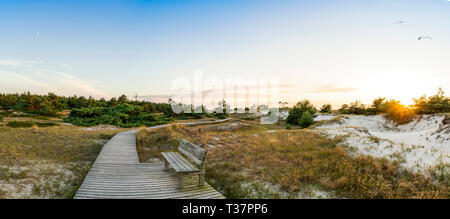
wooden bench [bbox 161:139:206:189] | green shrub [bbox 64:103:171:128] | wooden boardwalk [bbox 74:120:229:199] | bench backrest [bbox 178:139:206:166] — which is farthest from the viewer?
green shrub [bbox 64:103:171:128]

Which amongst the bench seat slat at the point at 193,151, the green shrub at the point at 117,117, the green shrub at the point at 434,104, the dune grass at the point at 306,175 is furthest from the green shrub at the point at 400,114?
the green shrub at the point at 117,117

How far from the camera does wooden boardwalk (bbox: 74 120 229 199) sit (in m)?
4.76

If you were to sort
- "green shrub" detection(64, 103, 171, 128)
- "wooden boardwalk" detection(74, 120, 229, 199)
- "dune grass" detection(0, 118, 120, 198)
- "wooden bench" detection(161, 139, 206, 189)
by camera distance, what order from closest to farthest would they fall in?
1. "wooden boardwalk" detection(74, 120, 229, 199)
2. "wooden bench" detection(161, 139, 206, 189)
3. "dune grass" detection(0, 118, 120, 198)
4. "green shrub" detection(64, 103, 171, 128)

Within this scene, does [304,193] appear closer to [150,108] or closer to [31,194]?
[31,194]

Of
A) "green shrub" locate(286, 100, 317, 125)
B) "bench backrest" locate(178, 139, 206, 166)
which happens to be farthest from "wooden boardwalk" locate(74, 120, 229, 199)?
"green shrub" locate(286, 100, 317, 125)

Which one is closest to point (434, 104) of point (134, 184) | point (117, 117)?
point (134, 184)

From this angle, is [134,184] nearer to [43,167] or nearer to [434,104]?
[43,167]

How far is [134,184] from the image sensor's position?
5.38m

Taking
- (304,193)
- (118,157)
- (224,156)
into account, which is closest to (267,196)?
(304,193)

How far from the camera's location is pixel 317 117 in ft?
134

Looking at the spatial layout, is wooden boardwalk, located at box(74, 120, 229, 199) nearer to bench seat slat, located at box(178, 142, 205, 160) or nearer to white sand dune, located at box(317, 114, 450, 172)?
bench seat slat, located at box(178, 142, 205, 160)

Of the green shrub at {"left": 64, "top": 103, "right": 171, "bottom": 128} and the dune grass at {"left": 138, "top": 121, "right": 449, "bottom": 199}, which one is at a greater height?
the green shrub at {"left": 64, "top": 103, "right": 171, "bottom": 128}
